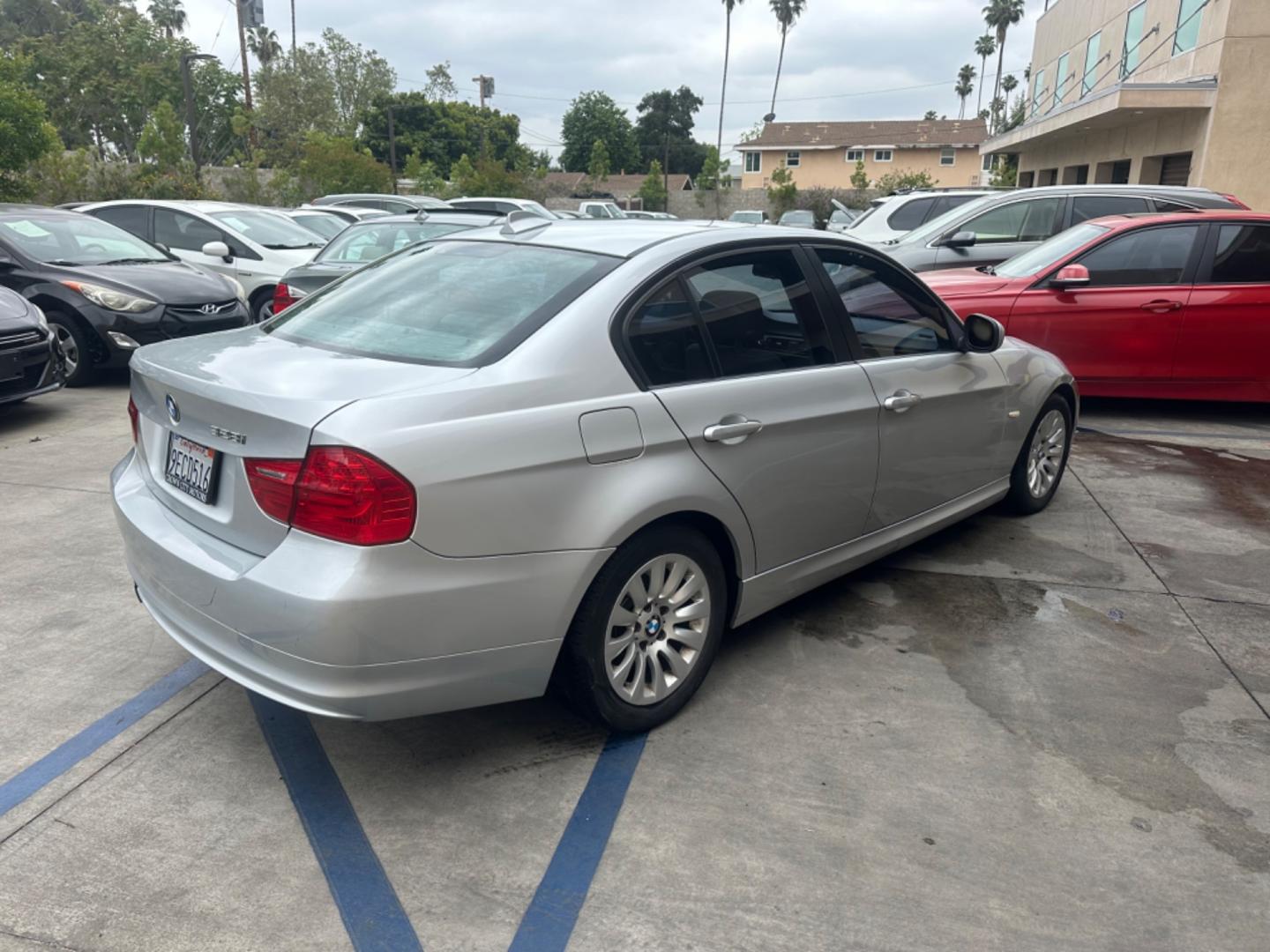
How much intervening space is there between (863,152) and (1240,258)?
63695 millimetres

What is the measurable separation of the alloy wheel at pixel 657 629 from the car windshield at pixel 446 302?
33.5 inches

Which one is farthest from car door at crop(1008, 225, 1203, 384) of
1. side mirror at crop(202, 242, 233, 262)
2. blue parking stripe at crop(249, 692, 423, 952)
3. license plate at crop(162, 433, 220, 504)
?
side mirror at crop(202, 242, 233, 262)

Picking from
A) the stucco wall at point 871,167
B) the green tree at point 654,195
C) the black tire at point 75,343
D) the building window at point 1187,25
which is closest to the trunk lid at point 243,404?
the black tire at point 75,343

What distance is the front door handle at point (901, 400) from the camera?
3971mm

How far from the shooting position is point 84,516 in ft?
17.1

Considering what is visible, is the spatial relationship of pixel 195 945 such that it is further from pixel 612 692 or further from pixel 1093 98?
pixel 1093 98

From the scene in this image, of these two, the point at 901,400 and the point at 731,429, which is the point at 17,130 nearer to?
the point at 901,400

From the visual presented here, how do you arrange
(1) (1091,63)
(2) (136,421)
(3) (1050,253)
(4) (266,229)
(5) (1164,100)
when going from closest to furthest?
1. (2) (136,421)
2. (3) (1050,253)
3. (4) (266,229)
4. (5) (1164,100)
5. (1) (1091,63)

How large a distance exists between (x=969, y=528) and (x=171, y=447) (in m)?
3.97

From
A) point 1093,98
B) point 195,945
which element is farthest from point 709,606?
point 1093,98

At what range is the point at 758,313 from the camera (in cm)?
360

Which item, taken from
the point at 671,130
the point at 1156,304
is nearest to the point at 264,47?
the point at 671,130

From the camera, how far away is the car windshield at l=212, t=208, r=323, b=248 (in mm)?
11539

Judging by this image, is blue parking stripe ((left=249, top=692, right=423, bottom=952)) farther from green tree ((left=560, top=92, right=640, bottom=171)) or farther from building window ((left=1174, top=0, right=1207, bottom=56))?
green tree ((left=560, top=92, right=640, bottom=171))
